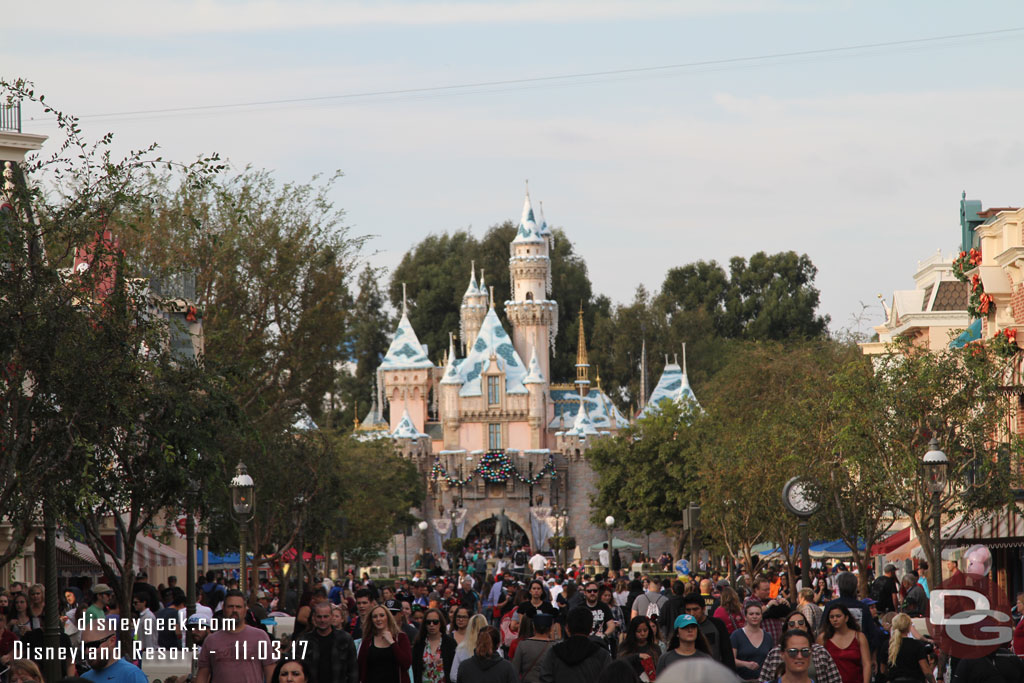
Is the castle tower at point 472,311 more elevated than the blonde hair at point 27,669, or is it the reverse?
the castle tower at point 472,311

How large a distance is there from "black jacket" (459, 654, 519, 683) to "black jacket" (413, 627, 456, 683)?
1796 mm

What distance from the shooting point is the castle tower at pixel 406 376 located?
10038cm

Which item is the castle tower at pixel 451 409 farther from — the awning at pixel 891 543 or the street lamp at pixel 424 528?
the awning at pixel 891 543

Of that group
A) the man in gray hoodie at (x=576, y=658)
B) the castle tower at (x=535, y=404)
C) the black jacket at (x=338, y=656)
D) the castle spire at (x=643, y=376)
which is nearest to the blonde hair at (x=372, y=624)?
the black jacket at (x=338, y=656)

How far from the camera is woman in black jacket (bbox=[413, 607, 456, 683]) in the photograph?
13523mm

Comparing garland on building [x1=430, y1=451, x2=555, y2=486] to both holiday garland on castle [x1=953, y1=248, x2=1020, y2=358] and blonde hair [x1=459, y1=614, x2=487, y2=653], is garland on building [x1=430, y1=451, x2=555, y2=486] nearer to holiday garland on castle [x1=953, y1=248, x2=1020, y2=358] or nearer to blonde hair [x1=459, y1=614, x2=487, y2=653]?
holiday garland on castle [x1=953, y1=248, x2=1020, y2=358]

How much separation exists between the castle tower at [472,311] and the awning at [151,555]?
6306 centimetres

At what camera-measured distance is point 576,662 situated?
11477mm

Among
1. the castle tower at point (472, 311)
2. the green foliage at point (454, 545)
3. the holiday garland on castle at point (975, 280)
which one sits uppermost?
the castle tower at point (472, 311)

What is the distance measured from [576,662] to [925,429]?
19421 millimetres

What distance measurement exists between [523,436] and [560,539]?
8943mm

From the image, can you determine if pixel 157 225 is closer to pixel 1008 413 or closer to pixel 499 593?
pixel 499 593

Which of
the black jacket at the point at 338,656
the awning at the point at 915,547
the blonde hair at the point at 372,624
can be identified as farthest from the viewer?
the awning at the point at 915,547

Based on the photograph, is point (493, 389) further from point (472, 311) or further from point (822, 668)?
point (822, 668)
